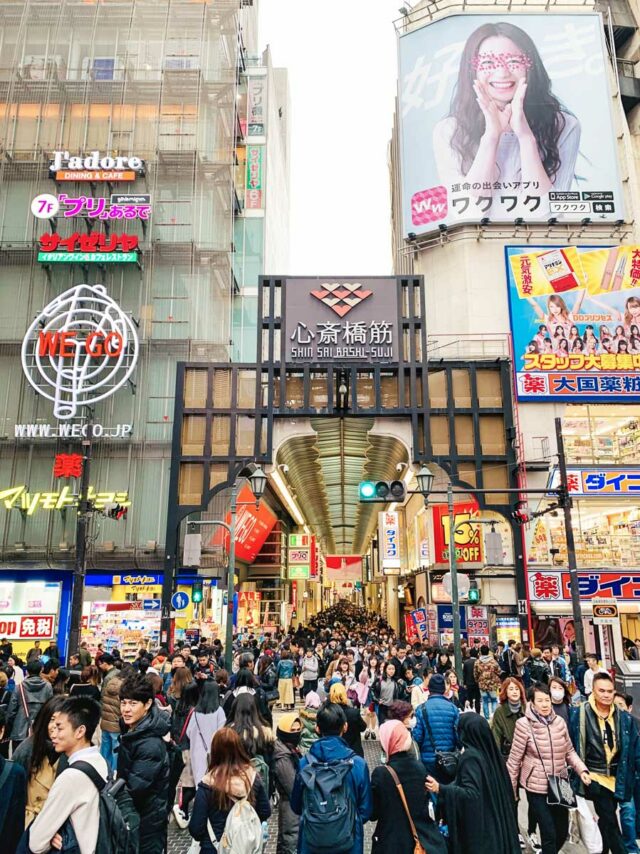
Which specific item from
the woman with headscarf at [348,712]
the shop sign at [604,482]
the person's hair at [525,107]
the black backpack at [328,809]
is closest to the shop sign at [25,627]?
the woman with headscarf at [348,712]

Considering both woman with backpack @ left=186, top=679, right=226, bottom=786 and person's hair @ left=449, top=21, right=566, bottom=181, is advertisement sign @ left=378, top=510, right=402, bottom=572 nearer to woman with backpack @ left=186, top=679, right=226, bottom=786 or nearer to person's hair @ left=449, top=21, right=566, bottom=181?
person's hair @ left=449, top=21, right=566, bottom=181

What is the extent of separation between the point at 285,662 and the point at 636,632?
529 inches

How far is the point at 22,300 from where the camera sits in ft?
91.0

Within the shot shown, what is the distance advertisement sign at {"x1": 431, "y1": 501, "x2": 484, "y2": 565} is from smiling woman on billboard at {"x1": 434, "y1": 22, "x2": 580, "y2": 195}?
1591cm

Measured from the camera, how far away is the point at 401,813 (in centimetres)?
435

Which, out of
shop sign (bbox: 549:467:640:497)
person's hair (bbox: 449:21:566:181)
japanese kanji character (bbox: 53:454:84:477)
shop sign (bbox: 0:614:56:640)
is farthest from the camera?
person's hair (bbox: 449:21:566:181)

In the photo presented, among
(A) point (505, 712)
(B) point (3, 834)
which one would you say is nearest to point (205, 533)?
(A) point (505, 712)

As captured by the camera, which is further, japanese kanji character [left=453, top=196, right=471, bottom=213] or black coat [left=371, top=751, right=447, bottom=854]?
japanese kanji character [left=453, top=196, right=471, bottom=213]

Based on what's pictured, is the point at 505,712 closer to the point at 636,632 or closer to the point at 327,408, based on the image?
the point at 327,408

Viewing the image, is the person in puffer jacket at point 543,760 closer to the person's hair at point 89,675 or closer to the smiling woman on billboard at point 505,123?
the person's hair at point 89,675

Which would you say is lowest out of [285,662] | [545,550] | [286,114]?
[285,662]

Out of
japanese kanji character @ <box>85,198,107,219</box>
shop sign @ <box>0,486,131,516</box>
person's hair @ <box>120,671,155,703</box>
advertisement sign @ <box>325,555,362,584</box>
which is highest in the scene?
japanese kanji character @ <box>85,198,107,219</box>

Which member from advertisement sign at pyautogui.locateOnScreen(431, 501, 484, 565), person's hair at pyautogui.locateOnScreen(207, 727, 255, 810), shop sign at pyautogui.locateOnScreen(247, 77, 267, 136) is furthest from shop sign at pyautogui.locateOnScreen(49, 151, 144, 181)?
person's hair at pyautogui.locateOnScreen(207, 727, 255, 810)

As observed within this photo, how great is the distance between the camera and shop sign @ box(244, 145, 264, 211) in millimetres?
42831
